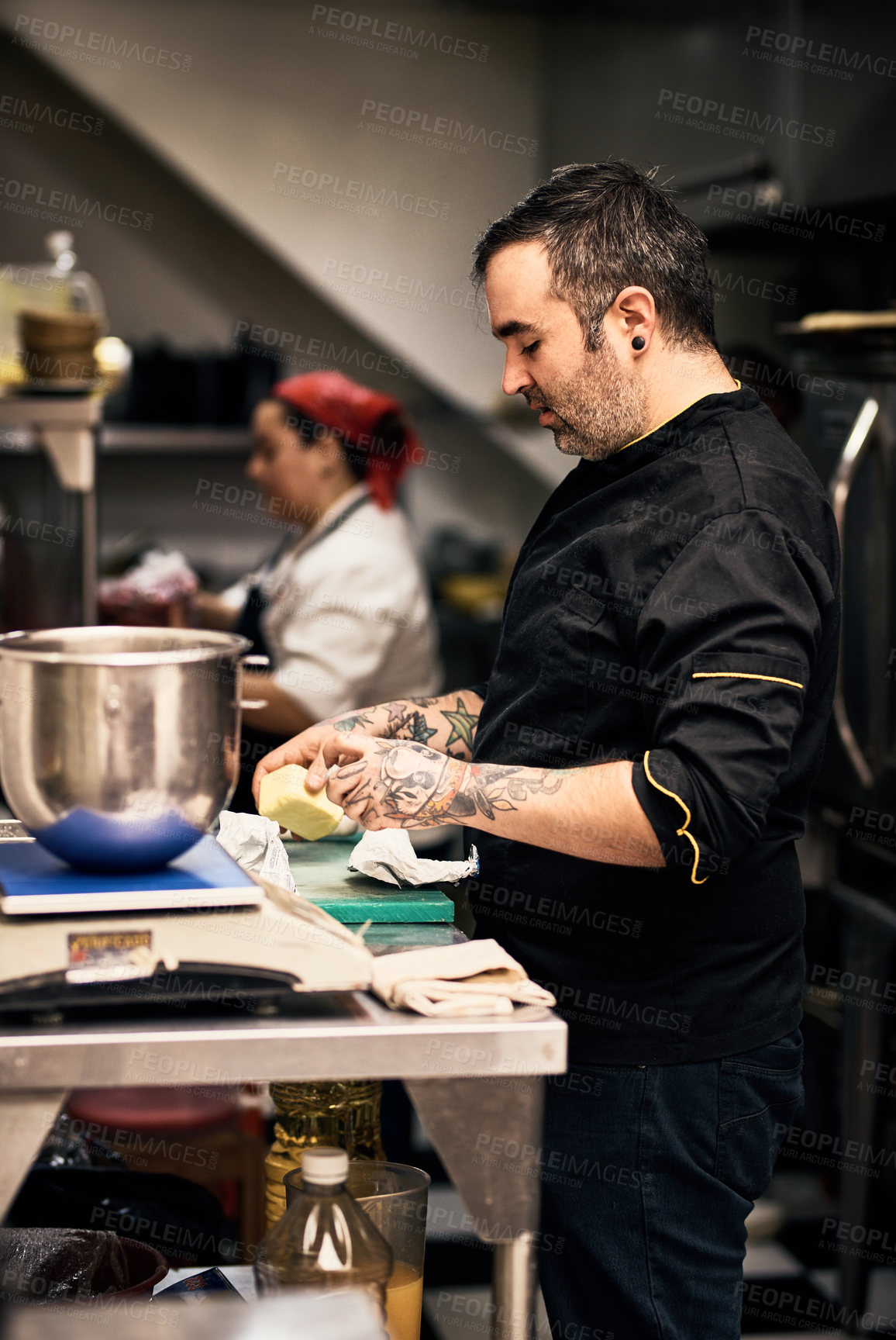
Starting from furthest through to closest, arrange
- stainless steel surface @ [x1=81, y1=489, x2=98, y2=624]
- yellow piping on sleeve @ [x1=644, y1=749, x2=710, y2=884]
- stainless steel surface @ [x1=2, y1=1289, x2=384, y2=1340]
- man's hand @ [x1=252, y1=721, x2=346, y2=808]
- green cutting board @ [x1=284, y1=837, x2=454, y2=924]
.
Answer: stainless steel surface @ [x1=81, y1=489, x2=98, y2=624] → man's hand @ [x1=252, y1=721, x2=346, y2=808] → green cutting board @ [x1=284, y1=837, x2=454, y2=924] → yellow piping on sleeve @ [x1=644, y1=749, x2=710, y2=884] → stainless steel surface @ [x1=2, y1=1289, x2=384, y2=1340]

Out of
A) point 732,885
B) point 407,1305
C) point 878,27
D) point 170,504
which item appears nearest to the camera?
point 407,1305

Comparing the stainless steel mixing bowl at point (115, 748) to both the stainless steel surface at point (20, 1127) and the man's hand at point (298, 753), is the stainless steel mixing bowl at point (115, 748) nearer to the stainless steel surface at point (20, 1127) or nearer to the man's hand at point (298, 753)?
the stainless steel surface at point (20, 1127)

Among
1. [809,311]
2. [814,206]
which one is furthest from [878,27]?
[809,311]

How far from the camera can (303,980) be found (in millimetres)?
1107

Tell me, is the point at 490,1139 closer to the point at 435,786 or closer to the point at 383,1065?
the point at 383,1065

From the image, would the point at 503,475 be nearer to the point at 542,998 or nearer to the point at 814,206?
the point at 814,206

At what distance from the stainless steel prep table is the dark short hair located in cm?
77

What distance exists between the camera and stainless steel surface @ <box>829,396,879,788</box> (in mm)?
2625

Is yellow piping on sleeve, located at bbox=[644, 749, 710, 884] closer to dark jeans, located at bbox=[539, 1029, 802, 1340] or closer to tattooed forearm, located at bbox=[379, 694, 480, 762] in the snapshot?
dark jeans, located at bbox=[539, 1029, 802, 1340]

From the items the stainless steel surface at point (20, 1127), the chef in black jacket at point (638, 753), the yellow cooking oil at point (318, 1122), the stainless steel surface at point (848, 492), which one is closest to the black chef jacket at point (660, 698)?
the chef in black jacket at point (638, 753)

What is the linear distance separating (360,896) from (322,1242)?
1.07 ft

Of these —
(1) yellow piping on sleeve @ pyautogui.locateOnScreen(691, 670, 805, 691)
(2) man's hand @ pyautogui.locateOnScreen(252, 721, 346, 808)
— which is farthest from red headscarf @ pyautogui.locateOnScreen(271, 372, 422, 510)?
(1) yellow piping on sleeve @ pyautogui.locateOnScreen(691, 670, 805, 691)

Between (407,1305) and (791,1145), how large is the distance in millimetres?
1931

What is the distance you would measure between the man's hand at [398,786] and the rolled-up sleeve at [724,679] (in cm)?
18
